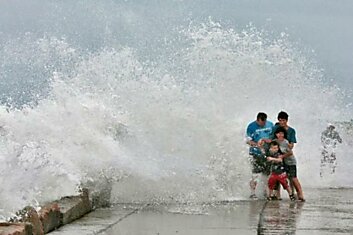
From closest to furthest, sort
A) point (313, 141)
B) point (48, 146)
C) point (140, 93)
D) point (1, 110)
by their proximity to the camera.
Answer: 1. point (48, 146)
2. point (1, 110)
3. point (140, 93)
4. point (313, 141)

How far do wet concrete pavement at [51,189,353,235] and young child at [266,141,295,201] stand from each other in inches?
25.6

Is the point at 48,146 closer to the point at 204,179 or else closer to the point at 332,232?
the point at 204,179

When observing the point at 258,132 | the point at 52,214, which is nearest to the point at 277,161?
the point at 258,132

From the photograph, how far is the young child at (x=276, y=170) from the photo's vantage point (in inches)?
535

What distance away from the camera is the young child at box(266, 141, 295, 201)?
1358 centimetres

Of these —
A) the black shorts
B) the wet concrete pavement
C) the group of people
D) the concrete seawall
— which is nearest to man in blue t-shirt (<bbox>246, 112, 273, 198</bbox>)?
the group of people

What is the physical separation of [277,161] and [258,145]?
78 cm

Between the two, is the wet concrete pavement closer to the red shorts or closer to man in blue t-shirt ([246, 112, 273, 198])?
the red shorts

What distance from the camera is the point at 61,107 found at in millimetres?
13648

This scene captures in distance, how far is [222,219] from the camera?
1027 centimetres

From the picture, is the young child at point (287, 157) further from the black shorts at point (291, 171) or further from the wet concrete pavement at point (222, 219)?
the wet concrete pavement at point (222, 219)

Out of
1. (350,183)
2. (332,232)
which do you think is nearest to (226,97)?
(350,183)

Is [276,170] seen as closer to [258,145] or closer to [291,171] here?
[291,171]

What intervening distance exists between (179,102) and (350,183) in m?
5.87
